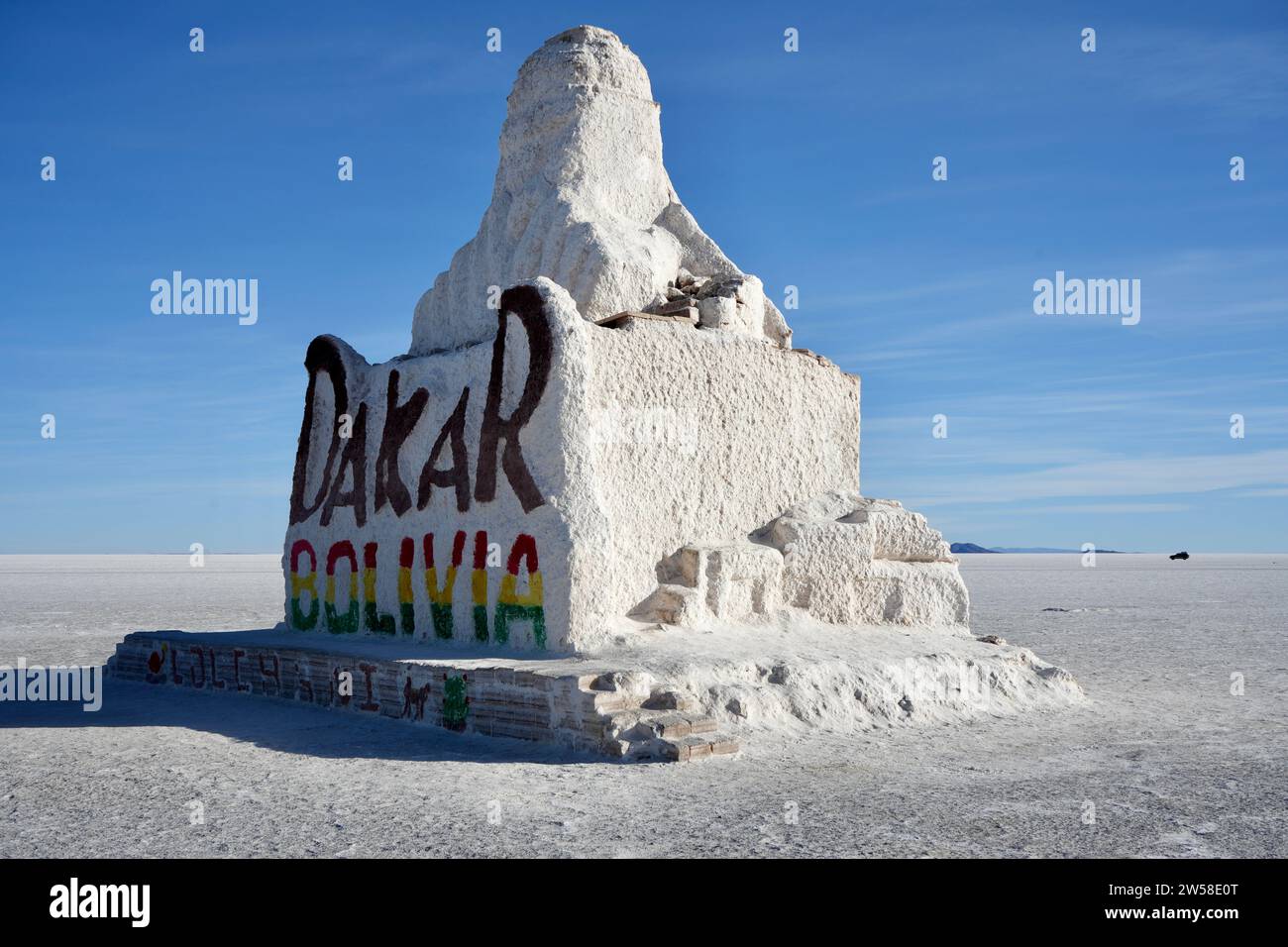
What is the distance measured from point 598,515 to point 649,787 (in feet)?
9.93

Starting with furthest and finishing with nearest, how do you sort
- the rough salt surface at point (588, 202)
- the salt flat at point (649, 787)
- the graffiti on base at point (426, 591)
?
the rough salt surface at point (588, 202), the graffiti on base at point (426, 591), the salt flat at point (649, 787)

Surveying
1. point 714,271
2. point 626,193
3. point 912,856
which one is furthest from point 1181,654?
point 912,856

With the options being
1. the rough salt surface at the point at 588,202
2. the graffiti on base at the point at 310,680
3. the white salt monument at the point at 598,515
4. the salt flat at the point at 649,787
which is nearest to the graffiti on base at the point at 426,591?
the white salt monument at the point at 598,515

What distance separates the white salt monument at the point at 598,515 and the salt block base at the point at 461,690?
0.08ft

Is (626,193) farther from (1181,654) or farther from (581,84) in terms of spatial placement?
(1181,654)

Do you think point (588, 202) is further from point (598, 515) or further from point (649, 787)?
point (649, 787)

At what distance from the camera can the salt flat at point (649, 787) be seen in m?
6.44

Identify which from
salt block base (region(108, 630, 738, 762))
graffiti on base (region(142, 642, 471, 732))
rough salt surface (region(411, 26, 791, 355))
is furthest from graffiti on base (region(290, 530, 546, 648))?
rough salt surface (region(411, 26, 791, 355))

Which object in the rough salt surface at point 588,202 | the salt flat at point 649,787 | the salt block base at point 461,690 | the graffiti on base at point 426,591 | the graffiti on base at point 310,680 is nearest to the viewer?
the salt flat at point 649,787

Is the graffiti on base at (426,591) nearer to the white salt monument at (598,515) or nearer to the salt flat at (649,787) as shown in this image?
the white salt monument at (598,515)

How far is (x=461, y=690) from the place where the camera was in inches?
380

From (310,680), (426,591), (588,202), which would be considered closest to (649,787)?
(426,591)

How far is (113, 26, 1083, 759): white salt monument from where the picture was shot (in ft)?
32.3
